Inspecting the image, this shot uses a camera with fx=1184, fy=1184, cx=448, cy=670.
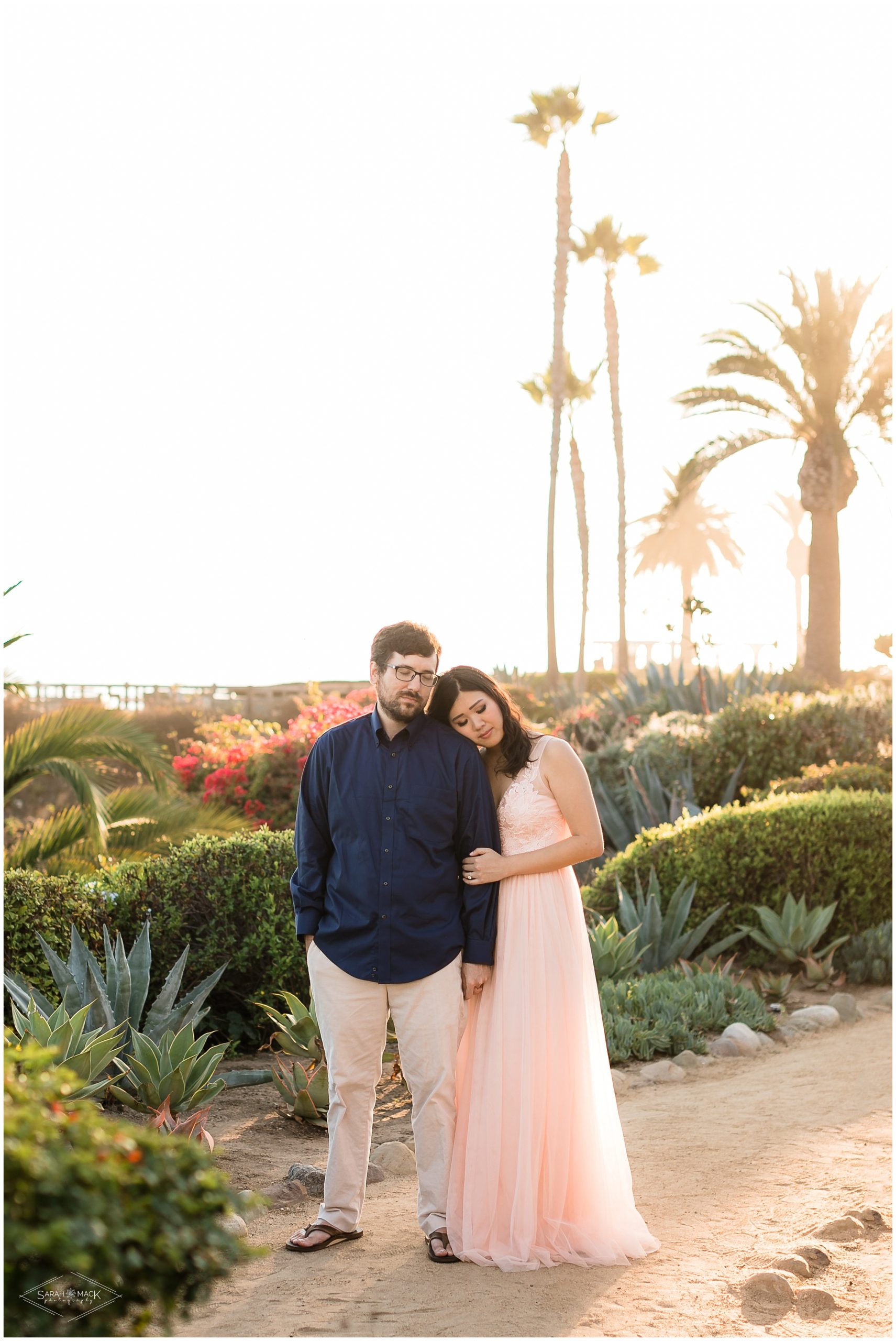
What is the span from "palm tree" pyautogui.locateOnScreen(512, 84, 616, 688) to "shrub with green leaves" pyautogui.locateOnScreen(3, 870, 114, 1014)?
20.0 m

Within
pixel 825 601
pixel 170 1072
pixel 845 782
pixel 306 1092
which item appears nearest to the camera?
pixel 170 1072

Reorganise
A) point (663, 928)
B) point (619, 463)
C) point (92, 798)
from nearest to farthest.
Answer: point (663, 928) → point (92, 798) → point (619, 463)

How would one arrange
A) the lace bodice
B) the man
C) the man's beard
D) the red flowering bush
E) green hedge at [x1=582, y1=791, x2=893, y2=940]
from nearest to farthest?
1. the man
2. the man's beard
3. the lace bodice
4. green hedge at [x1=582, y1=791, x2=893, y2=940]
5. the red flowering bush

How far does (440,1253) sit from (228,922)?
2.95 metres

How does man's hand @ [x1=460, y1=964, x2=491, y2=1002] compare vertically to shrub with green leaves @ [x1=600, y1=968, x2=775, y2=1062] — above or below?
above

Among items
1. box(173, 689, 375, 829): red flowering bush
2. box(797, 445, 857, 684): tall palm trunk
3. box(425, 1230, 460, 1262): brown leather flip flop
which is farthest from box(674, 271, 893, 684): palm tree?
box(425, 1230, 460, 1262): brown leather flip flop

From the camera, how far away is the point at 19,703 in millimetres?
21062

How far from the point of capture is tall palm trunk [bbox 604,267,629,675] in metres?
29.2

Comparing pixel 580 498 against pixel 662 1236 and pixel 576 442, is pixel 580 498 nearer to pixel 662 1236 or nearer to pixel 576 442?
pixel 576 442

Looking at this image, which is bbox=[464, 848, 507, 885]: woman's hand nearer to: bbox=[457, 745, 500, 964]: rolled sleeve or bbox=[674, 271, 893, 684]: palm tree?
bbox=[457, 745, 500, 964]: rolled sleeve

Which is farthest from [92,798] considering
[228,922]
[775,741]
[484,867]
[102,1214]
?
[102,1214]

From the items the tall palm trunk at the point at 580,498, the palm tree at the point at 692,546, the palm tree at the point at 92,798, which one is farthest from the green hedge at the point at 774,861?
the palm tree at the point at 692,546

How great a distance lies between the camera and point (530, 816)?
4.16 m

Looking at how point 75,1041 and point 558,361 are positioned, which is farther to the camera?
point 558,361
